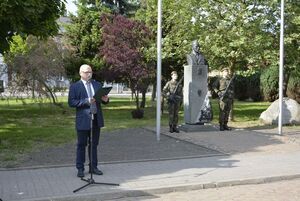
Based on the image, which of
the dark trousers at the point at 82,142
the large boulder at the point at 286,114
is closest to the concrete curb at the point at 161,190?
the dark trousers at the point at 82,142

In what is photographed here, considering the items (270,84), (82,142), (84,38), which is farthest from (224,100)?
(270,84)

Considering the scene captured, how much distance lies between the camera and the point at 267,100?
37.6m

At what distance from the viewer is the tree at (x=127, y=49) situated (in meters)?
22.8

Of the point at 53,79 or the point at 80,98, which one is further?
the point at 53,79

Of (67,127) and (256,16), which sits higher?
(256,16)

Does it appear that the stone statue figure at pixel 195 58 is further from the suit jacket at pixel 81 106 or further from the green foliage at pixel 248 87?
the green foliage at pixel 248 87

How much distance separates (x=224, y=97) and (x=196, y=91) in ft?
3.46

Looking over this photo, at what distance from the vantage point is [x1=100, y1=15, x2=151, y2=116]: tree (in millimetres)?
22828

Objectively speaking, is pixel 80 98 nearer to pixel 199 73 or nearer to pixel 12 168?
pixel 12 168

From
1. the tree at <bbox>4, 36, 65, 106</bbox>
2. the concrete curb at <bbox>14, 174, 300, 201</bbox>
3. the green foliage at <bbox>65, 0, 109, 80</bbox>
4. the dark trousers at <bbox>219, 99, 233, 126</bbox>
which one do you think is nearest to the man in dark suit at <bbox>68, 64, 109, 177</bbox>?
the concrete curb at <bbox>14, 174, 300, 201</bbox>

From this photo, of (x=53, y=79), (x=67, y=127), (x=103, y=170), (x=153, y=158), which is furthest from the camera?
(x=53, y=79)

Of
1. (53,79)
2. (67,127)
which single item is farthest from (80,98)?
(53,79)

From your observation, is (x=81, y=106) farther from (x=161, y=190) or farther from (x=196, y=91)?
(x=196, y=91)

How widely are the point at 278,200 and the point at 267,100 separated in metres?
30.9
